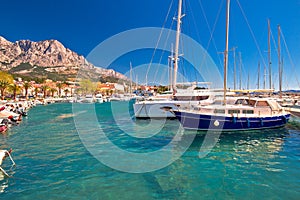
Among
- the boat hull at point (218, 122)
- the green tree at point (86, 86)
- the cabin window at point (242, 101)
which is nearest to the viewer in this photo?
the boat hull at point (218, 122)

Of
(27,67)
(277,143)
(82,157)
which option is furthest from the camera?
(27,67)

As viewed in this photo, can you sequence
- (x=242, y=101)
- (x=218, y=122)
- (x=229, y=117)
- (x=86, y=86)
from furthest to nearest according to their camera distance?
(x=86, y=86)
(x=242, y=101)
(x=229, y=117)
(x=218, y=122)

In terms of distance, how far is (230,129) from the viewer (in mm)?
15234

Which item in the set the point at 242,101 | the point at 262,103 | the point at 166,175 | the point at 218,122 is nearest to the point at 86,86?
the point at 242,101

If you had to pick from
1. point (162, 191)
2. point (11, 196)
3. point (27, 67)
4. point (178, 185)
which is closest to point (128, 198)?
point (162, 191)

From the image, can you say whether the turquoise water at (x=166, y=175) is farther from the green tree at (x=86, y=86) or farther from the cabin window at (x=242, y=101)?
the green tree at (x=86, y=86)

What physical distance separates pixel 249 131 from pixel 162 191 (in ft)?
40.6

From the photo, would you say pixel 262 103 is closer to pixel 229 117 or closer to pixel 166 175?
pixel 229 117

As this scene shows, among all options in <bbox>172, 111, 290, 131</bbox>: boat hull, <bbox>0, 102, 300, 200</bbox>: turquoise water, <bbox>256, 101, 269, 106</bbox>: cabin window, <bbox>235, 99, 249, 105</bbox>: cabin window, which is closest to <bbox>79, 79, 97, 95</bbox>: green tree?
<bbox>235, 99, 249, 105</bbox>: cabin window

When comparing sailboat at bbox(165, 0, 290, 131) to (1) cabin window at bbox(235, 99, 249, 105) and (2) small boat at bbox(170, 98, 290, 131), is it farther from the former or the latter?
(1) cabin window at bbox(235, 99, 249, 105)

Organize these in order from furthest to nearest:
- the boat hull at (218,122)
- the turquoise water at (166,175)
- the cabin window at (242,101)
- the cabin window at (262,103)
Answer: the cabin window at (242,101) < the cabin window at (262,103) < the boat hull at (218,122) < the turquoise water at (166,175)

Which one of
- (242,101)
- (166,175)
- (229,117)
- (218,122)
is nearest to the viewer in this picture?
(166,175)

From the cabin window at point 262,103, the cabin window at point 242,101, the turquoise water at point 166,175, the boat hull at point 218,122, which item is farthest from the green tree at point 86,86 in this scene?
the cabin window at point 262,103

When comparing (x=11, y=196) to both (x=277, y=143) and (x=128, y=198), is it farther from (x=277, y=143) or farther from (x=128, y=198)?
(x=277, y=143)
